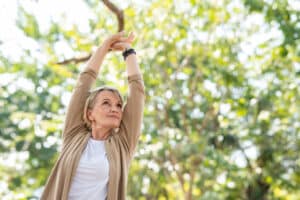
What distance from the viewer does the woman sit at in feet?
6.37

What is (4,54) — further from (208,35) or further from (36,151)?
(36,151)

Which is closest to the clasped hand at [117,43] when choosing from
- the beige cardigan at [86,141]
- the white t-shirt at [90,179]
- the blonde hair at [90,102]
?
the beige cardigan at [86,141]

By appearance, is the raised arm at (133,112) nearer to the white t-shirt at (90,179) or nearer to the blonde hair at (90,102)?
the blonde hair at (90,102)

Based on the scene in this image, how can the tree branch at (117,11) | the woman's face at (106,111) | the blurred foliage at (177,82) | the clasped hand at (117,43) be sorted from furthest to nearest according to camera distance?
the blurred foliage at (177,82), the tree branch at (117,11), the clasped hand at (117,43), the woman's face at (106,111)

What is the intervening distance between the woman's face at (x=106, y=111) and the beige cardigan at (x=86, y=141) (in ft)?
0.17

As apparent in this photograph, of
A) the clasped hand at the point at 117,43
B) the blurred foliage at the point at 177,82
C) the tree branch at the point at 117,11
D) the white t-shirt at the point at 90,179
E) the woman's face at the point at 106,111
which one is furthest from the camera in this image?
the blurred foliage at the point at 177,82

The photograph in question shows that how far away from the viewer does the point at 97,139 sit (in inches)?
84.0

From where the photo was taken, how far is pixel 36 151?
31.9 ft

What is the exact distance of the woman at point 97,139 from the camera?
6.37ft

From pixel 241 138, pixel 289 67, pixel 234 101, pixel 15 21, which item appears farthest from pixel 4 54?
pixel 241 138

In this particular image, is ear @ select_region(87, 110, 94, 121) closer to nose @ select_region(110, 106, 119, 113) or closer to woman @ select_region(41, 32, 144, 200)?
woman @ select_region(41, 32, 144, 200)

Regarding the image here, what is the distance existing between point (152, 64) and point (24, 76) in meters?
1.88

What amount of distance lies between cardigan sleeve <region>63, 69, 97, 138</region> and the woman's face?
0.05 metres

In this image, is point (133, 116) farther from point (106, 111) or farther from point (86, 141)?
point (86, 141)
